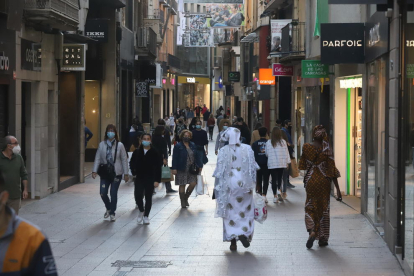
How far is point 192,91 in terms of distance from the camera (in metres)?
94.1

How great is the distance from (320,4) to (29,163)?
8802 mm

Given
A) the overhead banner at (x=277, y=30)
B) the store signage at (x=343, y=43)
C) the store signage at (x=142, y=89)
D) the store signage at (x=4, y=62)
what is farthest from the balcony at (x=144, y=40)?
the store signage at (x=343, y=43)

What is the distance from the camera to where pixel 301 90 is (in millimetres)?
27688

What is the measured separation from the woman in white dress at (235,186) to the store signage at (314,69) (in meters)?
8.89

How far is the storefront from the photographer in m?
86.4

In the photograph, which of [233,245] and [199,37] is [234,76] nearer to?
[199,37]

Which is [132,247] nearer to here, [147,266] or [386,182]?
[147,266]

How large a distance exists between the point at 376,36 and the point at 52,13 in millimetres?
7388

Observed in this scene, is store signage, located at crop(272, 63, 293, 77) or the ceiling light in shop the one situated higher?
store signage, located at crop(272, 63, 293, 77)

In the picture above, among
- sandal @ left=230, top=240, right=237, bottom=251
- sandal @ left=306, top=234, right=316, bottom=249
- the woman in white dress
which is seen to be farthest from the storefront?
sandal @ left=306, top=234, right=316, bottom=249

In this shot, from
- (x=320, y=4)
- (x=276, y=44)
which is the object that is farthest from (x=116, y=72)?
(x=320, y=4)

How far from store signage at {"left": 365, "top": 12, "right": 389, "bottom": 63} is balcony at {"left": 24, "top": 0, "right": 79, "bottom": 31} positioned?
6.74 m

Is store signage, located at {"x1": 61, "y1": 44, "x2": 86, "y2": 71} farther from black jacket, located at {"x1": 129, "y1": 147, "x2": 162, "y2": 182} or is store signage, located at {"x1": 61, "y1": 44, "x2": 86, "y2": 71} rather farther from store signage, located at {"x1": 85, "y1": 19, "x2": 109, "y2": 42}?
black jacket, located at {"x1": 129, "y1": 147, "x2": 162, "y2": 182}

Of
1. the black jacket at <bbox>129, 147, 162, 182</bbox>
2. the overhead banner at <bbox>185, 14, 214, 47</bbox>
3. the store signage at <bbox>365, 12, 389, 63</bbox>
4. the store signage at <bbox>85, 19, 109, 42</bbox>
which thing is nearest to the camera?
the store signage at <bbox>365, 12, 389, 63</bbox>
